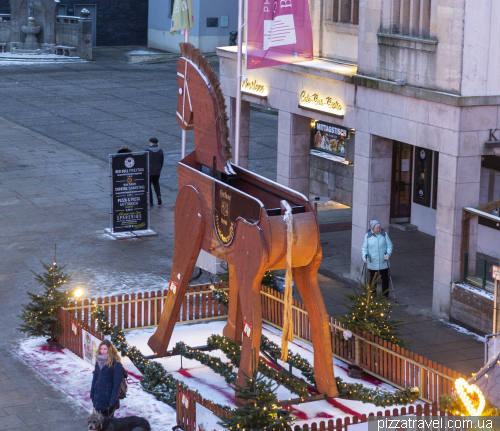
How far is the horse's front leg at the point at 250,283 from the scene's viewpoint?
1305 cm

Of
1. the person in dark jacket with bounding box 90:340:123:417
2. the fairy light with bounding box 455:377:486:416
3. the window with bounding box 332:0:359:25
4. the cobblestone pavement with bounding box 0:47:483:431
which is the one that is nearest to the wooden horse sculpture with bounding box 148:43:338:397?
the person in dark jacket with bounding box 90:340:123:417

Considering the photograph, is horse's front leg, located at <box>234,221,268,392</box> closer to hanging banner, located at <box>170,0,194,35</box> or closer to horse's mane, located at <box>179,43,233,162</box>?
horse's mane, located at <box>179,43,233,162</box>

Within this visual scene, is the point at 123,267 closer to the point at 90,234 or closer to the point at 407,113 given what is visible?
the point at 90,234

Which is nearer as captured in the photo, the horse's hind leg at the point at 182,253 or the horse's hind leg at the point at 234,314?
the horse's hind leg at the point at 182,253

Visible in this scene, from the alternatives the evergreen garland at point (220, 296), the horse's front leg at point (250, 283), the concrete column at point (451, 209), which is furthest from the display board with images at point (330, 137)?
the horse's front leg at point (250, 283)

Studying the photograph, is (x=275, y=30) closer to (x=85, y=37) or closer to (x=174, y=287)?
(x=174, y=287)

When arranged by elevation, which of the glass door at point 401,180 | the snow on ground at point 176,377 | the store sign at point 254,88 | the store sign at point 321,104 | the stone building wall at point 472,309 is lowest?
the snow on ground at point 176,377

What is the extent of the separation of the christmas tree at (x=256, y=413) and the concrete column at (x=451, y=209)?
6879mm

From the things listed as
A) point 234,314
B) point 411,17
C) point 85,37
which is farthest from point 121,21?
point 234,314

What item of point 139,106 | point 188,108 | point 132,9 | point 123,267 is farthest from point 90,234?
point 132,9

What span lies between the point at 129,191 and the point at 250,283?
1068 centimetres

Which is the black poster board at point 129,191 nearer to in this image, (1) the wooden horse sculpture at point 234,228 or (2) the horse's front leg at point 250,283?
(1) the wooden horse sculpture at point 234,228

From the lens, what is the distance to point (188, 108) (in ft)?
50.0

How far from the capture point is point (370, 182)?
64.4 ft
